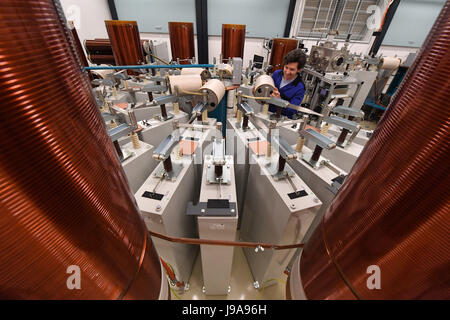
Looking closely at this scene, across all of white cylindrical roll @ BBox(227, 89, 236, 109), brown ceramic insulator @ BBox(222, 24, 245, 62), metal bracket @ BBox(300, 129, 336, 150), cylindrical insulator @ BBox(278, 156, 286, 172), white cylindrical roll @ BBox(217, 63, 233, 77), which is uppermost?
brown ceramic insulator @ BBox(222, 24, 245, 62)

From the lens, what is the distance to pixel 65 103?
0.27m

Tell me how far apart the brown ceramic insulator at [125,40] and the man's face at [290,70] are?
264 centimetres

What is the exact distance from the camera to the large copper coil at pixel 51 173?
215 mm

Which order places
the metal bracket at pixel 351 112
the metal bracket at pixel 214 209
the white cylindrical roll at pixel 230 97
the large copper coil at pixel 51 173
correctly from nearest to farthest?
the large copper coil at pixel 51 173 → the metal bracket at pixel 214 209 → the metal bracket at pixel 351 112 → the white cylindrical roll at pixel 230 97

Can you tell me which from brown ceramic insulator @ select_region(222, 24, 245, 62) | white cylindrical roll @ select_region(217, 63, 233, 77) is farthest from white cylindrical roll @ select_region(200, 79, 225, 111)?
brown ceramic insulator @ select_region(222, 24, 245, 62)

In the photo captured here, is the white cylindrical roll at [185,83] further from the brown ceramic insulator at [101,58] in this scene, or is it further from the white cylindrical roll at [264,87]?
the brown ceramic insulator at [101,58]

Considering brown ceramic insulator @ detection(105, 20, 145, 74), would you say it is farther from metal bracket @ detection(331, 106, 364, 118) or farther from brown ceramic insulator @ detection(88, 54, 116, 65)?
metal bracket @ detection(331, 106, 364, 118)

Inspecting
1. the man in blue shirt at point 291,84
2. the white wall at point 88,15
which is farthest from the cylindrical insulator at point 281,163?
the white wall at point 88,15

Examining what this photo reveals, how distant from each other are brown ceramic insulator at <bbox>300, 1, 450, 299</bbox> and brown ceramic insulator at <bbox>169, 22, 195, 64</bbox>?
12.4 feet

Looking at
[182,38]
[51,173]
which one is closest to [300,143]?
[51,173]

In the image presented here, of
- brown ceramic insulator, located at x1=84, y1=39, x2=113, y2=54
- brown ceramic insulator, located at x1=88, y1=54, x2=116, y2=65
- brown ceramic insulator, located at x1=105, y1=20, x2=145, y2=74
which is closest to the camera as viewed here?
brown ceramic insulator, located at x1=105, y1=20, x2=145, y2=74

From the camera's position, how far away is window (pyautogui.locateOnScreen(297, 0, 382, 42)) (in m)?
4.50

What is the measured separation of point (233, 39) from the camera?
11.5 feet
